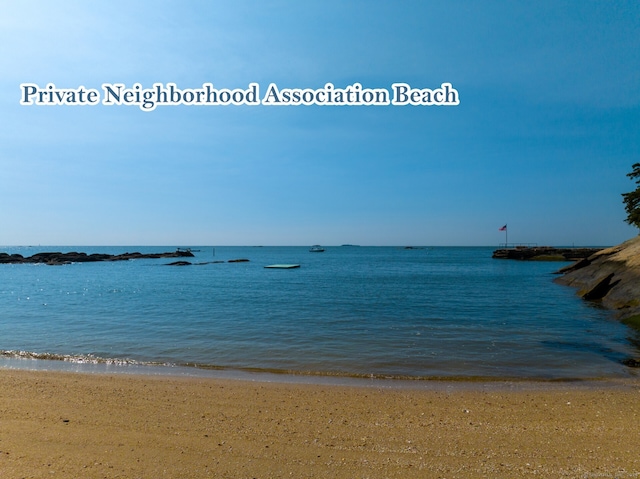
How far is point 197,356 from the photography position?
1362 centimetres

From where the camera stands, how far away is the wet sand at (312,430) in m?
5.67

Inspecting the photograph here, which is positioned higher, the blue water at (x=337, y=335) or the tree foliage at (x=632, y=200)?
the tree foliage at (x=632, y=200)

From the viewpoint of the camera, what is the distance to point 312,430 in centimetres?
718

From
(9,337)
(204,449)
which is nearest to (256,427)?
(204,449)

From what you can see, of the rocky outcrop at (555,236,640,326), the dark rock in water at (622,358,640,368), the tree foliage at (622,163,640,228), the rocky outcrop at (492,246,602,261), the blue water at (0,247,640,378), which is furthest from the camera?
the rocky outcrop at (492,246,602,261)

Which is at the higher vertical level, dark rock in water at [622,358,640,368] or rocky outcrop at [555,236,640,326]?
rocky outcrop at [555,236,640,326]

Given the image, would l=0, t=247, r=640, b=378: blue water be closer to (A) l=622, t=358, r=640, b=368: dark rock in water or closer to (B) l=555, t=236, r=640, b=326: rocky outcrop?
(A) l=622, t=358, r=640, b=368: dark rock in water

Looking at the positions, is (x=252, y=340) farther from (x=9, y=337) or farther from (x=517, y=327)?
(x=517, y=327)

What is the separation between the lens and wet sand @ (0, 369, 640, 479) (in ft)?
18.6

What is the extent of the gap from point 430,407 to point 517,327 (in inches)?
513

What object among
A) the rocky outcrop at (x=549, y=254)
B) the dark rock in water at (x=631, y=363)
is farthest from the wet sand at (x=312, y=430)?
the rocky outcrop at (x=549, y=254)

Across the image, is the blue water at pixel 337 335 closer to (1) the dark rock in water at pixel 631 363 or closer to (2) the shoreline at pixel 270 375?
(2) the shoreline at pixel 270 375

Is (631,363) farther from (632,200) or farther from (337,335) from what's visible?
(632,200)

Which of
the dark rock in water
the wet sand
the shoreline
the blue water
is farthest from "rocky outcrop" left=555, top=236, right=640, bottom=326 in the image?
the wet sand
